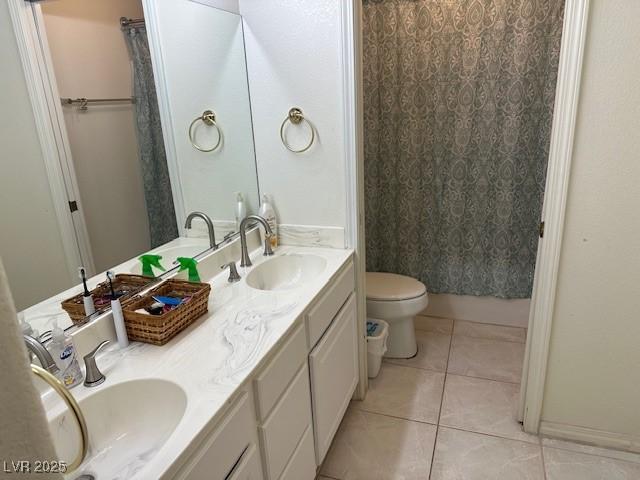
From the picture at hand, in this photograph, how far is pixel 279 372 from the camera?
126 centimetres

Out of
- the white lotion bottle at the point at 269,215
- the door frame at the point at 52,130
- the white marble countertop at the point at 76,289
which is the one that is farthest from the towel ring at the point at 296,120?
the door frame at the point at 52,130

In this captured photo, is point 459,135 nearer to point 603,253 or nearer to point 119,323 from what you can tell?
point 603,253

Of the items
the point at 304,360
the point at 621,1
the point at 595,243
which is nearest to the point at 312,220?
the point at 304,360

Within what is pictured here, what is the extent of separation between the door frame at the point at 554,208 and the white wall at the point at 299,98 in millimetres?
796

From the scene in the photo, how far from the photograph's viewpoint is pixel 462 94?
2.48m

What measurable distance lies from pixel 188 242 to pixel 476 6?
1.96m

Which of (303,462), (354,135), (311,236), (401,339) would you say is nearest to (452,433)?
(401,339)

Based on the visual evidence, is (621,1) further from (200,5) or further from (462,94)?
(200,5)

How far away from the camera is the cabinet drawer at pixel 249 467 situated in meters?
1.06

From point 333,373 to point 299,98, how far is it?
3.76 ft

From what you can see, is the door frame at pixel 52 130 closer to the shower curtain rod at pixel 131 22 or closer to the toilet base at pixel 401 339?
the shower curtain rod at pixel 131 22

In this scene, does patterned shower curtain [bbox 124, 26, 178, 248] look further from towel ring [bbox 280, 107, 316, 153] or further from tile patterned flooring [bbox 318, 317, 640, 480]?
tile patterned flooring [bbox 318, 317, 640, 480]

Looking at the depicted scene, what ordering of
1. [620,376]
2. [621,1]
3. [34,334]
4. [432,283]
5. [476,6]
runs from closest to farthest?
[34,334]
[621,1]
[620,376]
[476,6]
[432,283]

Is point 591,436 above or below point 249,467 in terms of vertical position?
below
